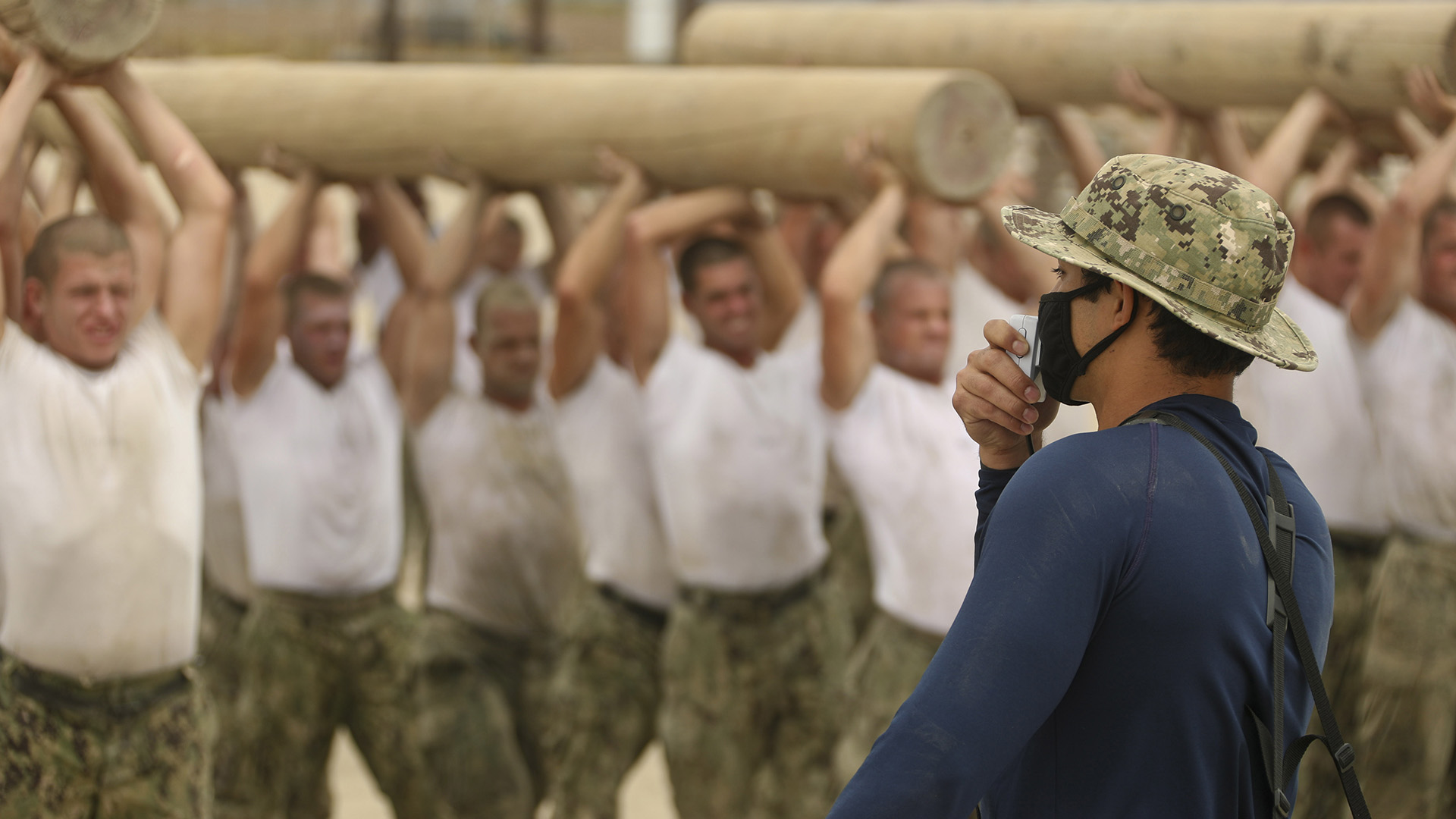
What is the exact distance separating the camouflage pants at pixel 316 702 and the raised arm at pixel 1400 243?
3.48 metres

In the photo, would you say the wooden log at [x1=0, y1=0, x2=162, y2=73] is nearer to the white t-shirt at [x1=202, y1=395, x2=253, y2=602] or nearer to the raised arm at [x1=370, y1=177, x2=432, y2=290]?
the raised arm at [x1=370, y1=177, x2=432, y2=290]

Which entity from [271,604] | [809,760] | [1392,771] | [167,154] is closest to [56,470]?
[167,154]

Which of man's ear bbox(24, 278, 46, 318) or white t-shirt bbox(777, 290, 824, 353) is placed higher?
man's ear bbox(24, 278, 46, 318)

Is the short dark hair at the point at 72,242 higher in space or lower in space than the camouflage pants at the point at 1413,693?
higher

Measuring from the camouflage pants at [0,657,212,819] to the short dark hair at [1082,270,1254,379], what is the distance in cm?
270

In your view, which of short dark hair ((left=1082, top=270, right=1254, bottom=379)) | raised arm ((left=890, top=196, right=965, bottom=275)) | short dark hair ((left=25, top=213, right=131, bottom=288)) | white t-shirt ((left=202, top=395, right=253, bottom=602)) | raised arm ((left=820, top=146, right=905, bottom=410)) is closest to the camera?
short dark hair ((left=1082, top=270, right=1254, bottom=379))

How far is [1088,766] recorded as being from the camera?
6.10ft

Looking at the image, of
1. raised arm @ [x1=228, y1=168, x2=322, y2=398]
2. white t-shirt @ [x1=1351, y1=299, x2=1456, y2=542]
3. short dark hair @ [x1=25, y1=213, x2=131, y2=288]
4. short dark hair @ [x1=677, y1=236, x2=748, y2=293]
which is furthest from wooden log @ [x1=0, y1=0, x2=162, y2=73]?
white t-shirt @ [x1=1351, y1=299, x2=1456, y2=542]

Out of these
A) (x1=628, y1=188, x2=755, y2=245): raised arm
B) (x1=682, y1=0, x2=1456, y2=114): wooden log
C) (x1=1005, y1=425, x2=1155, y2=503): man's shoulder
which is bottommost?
(x1=628, y1=188, x2=755, y2=245): raised arm

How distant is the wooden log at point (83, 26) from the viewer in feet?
12.0

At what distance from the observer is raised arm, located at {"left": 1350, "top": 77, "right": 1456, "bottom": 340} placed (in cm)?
484

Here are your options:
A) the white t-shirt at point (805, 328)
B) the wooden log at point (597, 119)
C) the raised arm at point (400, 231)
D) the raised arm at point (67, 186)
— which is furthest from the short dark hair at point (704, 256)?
the raised arm at point (67, 186)

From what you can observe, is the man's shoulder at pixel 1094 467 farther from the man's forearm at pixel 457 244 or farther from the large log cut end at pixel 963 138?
the man's forearm at pixel 457 244

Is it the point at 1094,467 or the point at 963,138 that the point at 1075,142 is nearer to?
the point at 963,138
